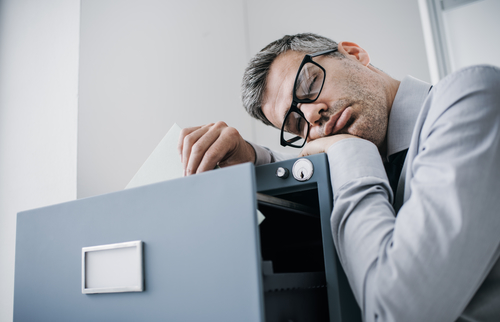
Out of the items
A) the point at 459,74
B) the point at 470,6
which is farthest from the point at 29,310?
the point at 470,6

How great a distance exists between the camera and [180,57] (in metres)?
1.34

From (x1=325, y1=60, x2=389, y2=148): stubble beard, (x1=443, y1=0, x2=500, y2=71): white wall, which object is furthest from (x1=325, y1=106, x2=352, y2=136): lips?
(x1=443, y1=0, x2=500, y2=71): white wall

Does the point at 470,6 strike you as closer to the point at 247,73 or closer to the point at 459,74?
the point at 247,73

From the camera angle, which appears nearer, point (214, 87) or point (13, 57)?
point (13, 57)

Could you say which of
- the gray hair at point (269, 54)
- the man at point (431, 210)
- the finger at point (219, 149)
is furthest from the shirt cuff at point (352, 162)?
the gray hair at point (269, 54)

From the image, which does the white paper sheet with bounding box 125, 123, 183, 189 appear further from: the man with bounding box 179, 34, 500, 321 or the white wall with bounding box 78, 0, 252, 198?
the white wall with bounding box 78, 0, 252, 198

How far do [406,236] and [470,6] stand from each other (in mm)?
1607

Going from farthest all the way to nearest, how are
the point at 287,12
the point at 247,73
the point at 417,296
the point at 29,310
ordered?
the point at 287,12 → the point at 247,73 → the point at 29,310 → the point at 417,296

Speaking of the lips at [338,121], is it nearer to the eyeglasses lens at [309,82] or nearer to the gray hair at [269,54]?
the eyeglasses lens at [309,82]

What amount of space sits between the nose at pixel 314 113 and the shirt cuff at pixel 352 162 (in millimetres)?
266

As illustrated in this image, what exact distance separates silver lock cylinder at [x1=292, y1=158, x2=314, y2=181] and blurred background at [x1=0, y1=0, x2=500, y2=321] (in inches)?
24.5

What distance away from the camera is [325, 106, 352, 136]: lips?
0.76 meters

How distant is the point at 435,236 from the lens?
0.37 m

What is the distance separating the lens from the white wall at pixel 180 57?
949 millimetres
